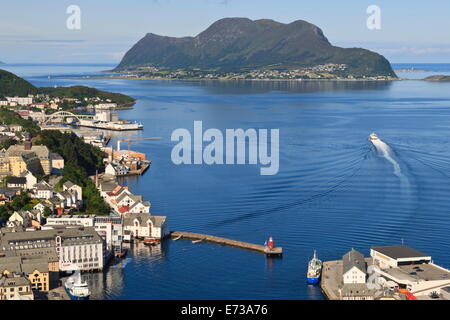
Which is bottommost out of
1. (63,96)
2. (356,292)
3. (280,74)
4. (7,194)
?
(356,292)

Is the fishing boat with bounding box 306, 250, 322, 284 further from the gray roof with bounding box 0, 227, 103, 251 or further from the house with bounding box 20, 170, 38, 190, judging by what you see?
the house with bounding box 20, 170, 38, 190

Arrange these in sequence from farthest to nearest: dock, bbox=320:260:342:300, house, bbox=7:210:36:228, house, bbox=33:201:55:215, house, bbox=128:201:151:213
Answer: house, bbox=128:201:151:213
house, bbox=33:201:55:215
house, bbox=7:210:36:228
dock, bbox=320:260:342:300

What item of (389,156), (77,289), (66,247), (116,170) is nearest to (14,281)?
(77,289)

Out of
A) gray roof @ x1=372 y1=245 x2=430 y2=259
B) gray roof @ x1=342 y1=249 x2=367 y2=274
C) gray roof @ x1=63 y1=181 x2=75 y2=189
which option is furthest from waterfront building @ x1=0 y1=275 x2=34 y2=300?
gray roof @ x1=63 y1=181 x2=75 y2=189

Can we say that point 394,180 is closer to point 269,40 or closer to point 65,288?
point 65,288

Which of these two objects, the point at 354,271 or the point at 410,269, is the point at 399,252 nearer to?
the point at 410,269

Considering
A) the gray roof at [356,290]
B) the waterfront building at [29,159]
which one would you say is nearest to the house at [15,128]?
the waterfront building at [29,159]
